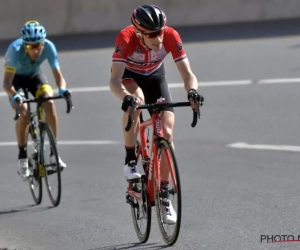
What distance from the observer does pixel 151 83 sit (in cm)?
796

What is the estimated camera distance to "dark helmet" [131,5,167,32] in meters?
7.36

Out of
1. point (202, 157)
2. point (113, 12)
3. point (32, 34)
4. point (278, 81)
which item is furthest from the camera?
point (113, 12)

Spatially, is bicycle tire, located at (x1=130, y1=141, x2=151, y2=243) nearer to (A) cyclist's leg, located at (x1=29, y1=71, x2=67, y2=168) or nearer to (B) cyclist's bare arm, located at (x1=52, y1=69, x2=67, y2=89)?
(A) cyclist's leg, located at (x1=29, y1=71, x2=67, y2=168)

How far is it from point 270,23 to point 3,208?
11.9 m

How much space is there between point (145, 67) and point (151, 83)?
150mm

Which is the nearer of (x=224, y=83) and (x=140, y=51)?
(x=140, y=51)

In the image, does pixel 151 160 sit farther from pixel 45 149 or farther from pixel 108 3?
pixel 108 3

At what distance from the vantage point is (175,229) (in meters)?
7.30

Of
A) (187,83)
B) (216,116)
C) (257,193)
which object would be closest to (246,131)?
(216,116)

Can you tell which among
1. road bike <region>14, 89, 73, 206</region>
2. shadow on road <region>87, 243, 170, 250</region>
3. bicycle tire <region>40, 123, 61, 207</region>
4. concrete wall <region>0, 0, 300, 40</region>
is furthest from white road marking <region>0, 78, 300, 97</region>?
shadow on road <region>87, 243, 170, 250</region>

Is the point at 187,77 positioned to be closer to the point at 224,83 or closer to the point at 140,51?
the point at 140,51

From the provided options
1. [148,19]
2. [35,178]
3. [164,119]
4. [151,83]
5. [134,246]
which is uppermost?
[148,19]

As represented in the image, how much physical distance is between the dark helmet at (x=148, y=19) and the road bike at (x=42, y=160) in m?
2.77

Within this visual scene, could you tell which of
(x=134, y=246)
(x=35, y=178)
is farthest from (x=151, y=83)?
(x=35, y=178)
